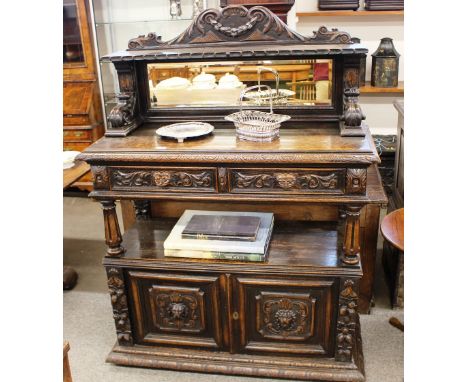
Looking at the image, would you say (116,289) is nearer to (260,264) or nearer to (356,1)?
(260,264)

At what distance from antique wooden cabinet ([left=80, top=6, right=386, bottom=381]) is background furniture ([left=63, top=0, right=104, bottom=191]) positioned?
1860 mm

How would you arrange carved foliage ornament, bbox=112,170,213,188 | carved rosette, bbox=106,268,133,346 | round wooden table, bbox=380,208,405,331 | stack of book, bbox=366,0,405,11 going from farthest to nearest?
stack of book, bbox=366,0,405,11 → round wooden table, bbox=380,208,405,331 → carved rosette, bbox=106,268,133,346 → carved foliage ornament, bbox=112,170,213,188

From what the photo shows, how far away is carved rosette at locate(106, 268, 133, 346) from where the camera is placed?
1857mm

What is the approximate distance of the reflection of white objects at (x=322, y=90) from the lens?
183 centimetres

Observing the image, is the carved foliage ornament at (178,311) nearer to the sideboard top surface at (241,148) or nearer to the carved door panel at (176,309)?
the carved door panel at (176,309)

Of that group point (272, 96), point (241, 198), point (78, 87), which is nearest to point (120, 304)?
point (241, 198)

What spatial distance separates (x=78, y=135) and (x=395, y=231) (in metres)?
2.61

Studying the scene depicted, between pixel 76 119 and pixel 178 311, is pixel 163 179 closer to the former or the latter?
pixel 178 311

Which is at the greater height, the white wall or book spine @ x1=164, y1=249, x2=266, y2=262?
the white wall

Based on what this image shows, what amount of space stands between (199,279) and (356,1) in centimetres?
240

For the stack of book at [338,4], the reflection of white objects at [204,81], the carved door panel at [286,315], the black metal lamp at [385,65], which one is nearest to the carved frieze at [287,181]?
the carved door panel at [286,315]

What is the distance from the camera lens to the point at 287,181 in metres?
1.58

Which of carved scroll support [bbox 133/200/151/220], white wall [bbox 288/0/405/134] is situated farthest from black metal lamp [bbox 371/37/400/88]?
carved scroll support [bbox 133/200/151/220]

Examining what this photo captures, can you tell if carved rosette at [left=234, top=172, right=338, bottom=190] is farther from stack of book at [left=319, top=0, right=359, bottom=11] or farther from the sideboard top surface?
stack of book at [left=319, top=0, right=359, bottom=11]
